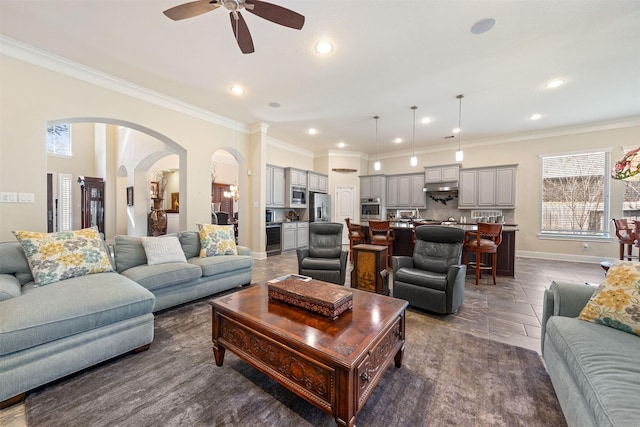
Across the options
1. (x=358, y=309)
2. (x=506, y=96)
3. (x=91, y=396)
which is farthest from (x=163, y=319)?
(x=506, y=96)

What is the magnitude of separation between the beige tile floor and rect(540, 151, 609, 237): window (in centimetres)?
89

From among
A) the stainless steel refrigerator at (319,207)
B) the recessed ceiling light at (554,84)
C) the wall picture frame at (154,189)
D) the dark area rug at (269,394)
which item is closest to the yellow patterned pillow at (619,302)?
the dark area rug at (269,394)

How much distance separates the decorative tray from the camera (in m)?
1.66

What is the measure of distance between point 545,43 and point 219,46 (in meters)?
3.73

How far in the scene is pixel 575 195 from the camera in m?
5.61

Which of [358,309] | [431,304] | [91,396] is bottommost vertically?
[91,396]

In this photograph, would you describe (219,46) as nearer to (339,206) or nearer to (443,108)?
(443,108)

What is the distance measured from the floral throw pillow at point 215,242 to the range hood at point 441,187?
563 centimetres

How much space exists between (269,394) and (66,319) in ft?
4.75

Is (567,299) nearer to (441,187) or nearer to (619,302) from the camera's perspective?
(619,302)

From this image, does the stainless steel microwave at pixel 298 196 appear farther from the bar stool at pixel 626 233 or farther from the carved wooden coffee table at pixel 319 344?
the bar stool at pixel 626 233

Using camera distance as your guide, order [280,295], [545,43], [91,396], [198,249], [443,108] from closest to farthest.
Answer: [91,396] < [280,295] < [545,43] < [198,249] < [443,108]

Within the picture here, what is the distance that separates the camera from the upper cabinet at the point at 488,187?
238 inches

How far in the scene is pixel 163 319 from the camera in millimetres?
2646
